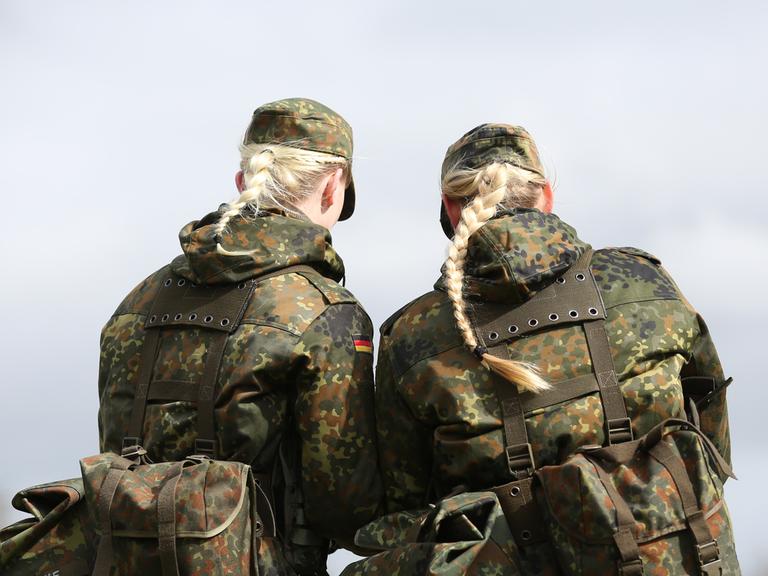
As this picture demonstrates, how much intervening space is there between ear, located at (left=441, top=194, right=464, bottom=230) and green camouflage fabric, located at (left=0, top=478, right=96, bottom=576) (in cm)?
230

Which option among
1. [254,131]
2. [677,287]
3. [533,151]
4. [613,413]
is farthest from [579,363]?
[254,131]

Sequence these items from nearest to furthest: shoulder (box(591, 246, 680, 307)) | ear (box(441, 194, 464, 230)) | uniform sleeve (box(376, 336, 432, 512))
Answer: shoulder (box(591, 246, 680, 307))
uniform sleeve (box(376, 336, 432, 512))
ear (box(441, 194, 464, 230))

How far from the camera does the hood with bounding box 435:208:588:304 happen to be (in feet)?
20.1

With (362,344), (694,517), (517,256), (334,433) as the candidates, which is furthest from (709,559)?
(362,344)

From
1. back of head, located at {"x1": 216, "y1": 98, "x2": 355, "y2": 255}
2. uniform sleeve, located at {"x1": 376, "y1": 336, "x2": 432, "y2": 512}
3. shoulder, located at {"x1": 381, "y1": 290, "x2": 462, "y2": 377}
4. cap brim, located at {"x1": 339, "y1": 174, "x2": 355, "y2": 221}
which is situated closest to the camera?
shoulder, located at {"x1": 381, "y1": 290, "x2": 462, "y2": 377}

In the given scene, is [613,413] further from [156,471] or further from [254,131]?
[254,131]

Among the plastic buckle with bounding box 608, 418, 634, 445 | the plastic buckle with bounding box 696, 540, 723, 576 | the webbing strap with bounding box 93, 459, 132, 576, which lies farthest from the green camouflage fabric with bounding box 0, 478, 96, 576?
the plastic buckle with bounding box 696, 540, 723, 576

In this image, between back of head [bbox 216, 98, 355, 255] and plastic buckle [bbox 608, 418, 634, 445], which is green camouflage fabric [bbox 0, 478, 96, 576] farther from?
plastic buckle [bbox 608, 418, 634, 445]

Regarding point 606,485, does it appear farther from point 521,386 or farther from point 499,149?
point 499,149

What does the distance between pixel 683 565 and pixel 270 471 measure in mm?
2150

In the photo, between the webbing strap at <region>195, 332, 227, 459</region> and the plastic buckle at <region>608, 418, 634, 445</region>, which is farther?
the webbing strap at <region>195, 332, 227, 459</region>

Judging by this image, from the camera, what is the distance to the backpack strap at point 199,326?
21.5 ft

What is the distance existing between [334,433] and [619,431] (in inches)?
56.8

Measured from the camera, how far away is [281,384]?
6.66 metres
